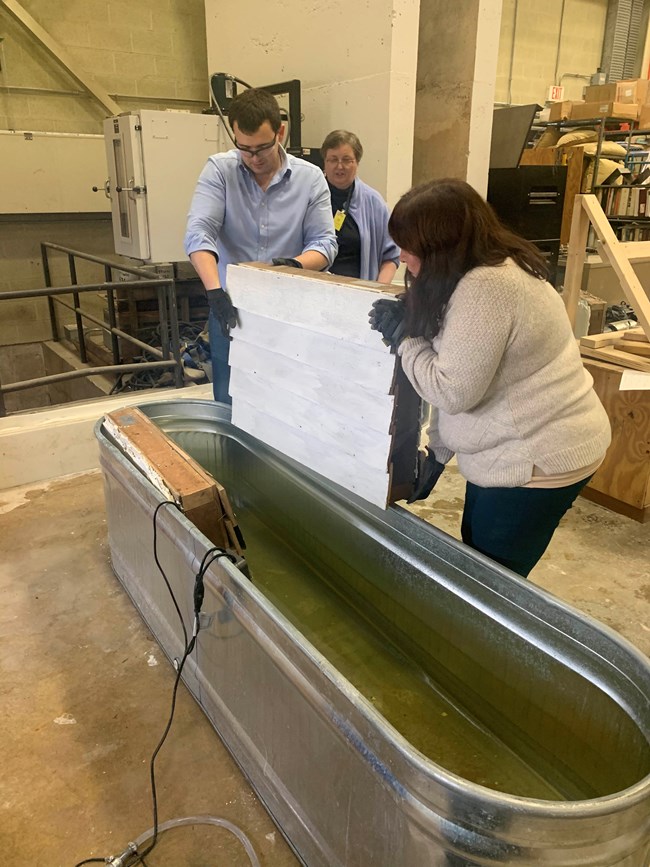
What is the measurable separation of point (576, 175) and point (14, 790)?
553 cm

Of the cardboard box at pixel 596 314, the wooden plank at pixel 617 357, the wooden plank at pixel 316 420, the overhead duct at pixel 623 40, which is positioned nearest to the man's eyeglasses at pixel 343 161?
the wooden plank at pixel 316 420

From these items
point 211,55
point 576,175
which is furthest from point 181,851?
point 576,175

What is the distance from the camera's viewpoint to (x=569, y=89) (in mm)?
8188

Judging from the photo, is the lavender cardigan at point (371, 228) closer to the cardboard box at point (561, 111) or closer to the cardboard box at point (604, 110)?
the cardboard box at point (604, 110)

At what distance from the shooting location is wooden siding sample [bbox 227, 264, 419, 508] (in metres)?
1.49

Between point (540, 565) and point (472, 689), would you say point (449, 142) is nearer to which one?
point (540, 565)

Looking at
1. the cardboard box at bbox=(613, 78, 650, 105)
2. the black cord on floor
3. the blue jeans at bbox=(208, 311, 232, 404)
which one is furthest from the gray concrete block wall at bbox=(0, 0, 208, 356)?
the black cord on floor

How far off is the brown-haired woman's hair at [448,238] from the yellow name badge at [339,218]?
1.49m

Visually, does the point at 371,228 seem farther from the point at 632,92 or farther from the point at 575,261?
the point at 632,92

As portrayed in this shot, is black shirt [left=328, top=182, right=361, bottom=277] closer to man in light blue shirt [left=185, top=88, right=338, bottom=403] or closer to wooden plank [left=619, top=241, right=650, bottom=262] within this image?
man in light blue shirt [left=185, top=88, right=338, bottom=403]

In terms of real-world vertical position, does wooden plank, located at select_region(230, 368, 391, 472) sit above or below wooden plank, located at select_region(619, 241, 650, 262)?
below

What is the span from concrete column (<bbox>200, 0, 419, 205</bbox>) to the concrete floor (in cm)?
198

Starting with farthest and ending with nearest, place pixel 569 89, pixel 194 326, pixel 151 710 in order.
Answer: pixel 569 89 < pixel 194 326 < pixel 151 710

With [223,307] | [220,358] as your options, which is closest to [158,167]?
[220,358]
